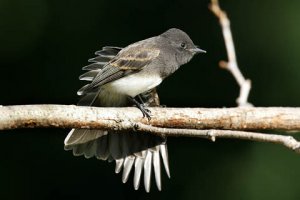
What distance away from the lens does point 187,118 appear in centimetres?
334

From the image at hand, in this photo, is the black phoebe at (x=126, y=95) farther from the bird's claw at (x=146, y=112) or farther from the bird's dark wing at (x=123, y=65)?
the bird's claw at (x=146, y=112)

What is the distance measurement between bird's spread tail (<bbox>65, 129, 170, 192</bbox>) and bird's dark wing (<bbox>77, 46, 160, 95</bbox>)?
0.91ft

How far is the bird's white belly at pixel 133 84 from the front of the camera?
3758mm

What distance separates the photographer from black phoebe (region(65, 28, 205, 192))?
3.76 meters

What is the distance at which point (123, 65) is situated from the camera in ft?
12.6

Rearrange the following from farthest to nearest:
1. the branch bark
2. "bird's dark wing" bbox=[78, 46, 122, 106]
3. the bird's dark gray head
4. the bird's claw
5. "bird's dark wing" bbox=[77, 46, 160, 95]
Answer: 1. the bird's dark gray head
2. "bird's dark wing" bbox=[78, 46, 122, 106]
3. "bird's dark wing" bbox=[77, 46, 160, 95]
4. the bird's claw
5. the branch bark

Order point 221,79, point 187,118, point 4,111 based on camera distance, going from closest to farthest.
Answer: point 4,111
point 187,118
point 221,79

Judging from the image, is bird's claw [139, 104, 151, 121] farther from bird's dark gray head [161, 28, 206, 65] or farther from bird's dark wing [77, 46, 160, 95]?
bird's dark gray head [161, 28, 206, 65]

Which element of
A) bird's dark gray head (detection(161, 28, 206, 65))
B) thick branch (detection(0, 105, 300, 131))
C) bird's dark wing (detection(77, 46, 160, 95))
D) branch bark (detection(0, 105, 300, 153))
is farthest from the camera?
bird's dark gray head (detection(161, 28, 206, 65))

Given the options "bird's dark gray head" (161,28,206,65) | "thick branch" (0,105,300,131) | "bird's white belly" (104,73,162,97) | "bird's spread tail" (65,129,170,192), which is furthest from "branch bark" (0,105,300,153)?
"bird's dark gray head" (161,28,206,65)

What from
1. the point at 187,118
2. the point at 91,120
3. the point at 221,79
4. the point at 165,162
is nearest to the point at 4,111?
the point at 91,120

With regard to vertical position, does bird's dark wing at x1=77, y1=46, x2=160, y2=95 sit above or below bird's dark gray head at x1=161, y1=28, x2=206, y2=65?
below

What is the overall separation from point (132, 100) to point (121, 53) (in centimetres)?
35

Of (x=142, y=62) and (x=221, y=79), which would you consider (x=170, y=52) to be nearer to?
(x=142, y=62)
